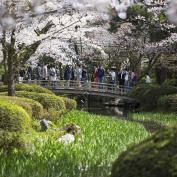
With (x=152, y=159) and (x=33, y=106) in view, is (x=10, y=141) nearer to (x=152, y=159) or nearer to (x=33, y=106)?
(x=33, y=106)

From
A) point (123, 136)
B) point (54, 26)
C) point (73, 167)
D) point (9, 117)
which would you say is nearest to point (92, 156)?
point (73, 167)

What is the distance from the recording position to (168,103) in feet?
73.6

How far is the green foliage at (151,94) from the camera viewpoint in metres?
25.0

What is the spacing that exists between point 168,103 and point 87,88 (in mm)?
7670

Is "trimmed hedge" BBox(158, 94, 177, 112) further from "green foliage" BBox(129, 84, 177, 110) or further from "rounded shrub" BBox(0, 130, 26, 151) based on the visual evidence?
"rounded shrub" BBox(0, 130, 26, 151)

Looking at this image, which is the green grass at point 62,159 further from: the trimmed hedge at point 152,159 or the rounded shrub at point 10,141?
the trimmed hedge at point 152,159

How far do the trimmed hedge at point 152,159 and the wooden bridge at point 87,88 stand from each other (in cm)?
2480

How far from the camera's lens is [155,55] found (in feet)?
106

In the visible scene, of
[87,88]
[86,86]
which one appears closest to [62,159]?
[87,88]

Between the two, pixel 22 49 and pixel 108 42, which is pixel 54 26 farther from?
pixel 108 42

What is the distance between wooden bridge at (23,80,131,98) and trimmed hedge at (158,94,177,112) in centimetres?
573

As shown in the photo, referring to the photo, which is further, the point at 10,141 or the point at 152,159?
the point at 10,141

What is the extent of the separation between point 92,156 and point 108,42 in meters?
27.2

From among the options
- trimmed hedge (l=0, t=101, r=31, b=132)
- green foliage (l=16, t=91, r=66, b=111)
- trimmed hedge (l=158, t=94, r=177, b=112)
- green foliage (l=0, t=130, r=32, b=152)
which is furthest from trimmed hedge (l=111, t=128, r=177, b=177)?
trimmed hedge (l=158, t=94, r=177, b=112)
